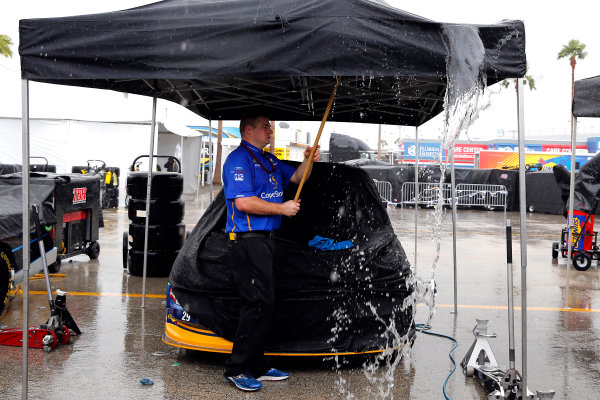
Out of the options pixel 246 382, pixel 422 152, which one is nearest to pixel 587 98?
pixel 246 382

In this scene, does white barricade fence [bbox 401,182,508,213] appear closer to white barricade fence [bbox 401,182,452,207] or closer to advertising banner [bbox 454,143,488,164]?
white barricade fence [bbox 401,182,452,207]

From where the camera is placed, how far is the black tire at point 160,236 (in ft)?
28.2

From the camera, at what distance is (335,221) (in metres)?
5.80

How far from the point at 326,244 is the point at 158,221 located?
3.64 m

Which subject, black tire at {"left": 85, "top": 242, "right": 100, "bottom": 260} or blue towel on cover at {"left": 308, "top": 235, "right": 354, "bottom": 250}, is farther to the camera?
black tire at {"left": 85, "top": 242, "right": 100, "bottom": 260}

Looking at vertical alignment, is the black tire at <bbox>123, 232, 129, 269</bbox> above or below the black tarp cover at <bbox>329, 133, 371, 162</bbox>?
below

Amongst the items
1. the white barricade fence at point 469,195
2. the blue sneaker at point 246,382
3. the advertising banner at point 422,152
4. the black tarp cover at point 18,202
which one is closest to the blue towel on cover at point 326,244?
the blue sneaker at point 246,382

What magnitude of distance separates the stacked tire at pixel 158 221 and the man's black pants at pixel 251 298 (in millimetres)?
4065

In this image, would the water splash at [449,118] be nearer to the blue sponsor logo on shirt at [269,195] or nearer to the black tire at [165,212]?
the blue sponsor logo on shirt at [269,195]

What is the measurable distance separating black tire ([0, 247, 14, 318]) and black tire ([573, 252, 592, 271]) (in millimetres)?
8621

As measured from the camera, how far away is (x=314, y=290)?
5043 millimetres

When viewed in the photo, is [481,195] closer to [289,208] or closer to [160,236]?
[160,236]

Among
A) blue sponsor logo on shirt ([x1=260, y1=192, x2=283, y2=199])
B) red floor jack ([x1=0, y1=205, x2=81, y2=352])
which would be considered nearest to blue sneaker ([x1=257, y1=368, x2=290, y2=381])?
blue sponsor logo on shirt ([x1=260, y1=192, x2=283, y2=199])

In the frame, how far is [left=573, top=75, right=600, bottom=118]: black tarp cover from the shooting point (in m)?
7.98
